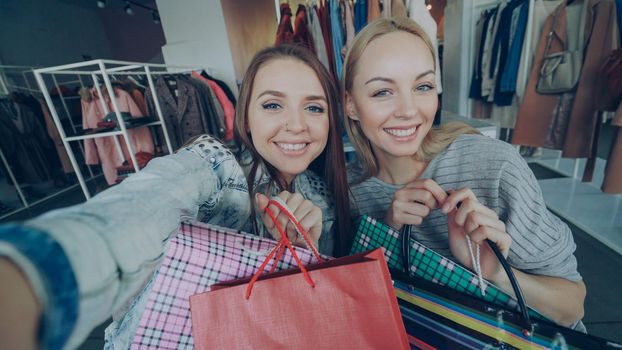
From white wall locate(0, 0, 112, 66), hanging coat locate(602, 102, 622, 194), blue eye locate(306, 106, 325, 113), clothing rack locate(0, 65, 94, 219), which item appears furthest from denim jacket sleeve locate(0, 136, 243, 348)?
white wall locate(0, 0, 112, 66)

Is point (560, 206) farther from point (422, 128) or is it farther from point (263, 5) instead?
point (263, 5)

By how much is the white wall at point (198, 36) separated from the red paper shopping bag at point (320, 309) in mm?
3850

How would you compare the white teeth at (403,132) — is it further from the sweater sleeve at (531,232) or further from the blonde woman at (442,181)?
the sweater sleeve at (531,232)

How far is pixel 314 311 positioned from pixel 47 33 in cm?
813

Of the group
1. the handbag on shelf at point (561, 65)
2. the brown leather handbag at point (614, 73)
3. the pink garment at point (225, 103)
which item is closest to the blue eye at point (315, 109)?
the brown leather handbag at point (614, 73)

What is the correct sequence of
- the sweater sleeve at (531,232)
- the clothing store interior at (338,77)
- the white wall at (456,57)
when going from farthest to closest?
the white wall at (456,57) < the clothing store interior at (338,77) < the sweater sleeve at (531,232)

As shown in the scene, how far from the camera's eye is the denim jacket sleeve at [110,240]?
0.76 feet

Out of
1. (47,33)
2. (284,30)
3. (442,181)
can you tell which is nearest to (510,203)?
(442,181)

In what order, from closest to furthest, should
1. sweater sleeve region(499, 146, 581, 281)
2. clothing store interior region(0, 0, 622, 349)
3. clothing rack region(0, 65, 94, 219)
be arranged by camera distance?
sweater sleeve region(499, 146, 581, 281), clothing store interior region(0, 0, 622, 349), clothing rack region(0, 65, 94, 219)

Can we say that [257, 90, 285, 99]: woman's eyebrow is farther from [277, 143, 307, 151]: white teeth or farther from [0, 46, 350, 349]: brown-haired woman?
[277, 143, 307, 151]: white teeth

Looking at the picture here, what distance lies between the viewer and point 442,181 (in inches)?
36.7

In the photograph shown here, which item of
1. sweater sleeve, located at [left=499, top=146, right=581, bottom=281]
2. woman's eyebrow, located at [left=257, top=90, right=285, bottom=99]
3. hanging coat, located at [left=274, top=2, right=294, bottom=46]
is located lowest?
sweater sleeve, located at [left=499, top=146, right=581, bottom=281]

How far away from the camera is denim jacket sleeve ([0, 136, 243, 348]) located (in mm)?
232

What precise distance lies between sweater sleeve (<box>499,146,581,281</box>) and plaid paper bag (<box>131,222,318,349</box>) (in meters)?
0.64
